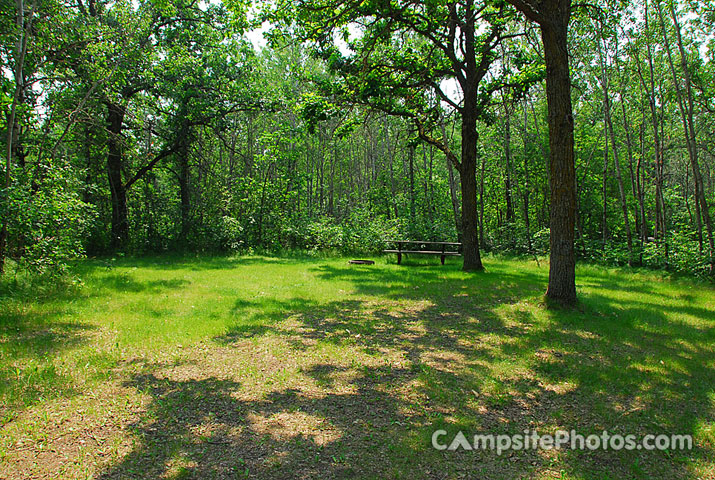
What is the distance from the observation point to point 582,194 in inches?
826

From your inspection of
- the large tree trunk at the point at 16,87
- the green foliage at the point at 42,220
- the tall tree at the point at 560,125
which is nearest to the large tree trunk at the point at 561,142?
the tall tree at the point at 560,125

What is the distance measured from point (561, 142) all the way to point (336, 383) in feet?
17.7

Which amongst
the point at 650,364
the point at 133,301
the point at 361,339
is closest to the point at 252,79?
the point at 133,301

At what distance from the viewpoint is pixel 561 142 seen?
6434 millimetres

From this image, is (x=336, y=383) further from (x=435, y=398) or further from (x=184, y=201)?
(x=184, y=201)

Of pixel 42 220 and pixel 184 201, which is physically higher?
pixel 184 201

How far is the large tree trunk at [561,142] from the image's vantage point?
640 centimetres

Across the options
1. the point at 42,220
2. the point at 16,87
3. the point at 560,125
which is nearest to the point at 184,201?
the point at 16,87

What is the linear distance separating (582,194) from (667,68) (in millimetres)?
7670

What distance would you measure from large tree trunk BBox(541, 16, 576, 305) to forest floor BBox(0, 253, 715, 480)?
109 centimetres

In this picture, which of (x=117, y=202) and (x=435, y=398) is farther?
(x=117, y=202)

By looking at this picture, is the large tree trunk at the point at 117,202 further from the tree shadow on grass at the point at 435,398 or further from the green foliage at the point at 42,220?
the tree shadow on grass at the point at 435,398

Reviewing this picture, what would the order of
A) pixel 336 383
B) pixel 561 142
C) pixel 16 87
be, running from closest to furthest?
1. pixel 336 383
2. pixel 16 87
3. pixel 561 142

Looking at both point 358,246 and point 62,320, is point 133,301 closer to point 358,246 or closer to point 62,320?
point 62,320
